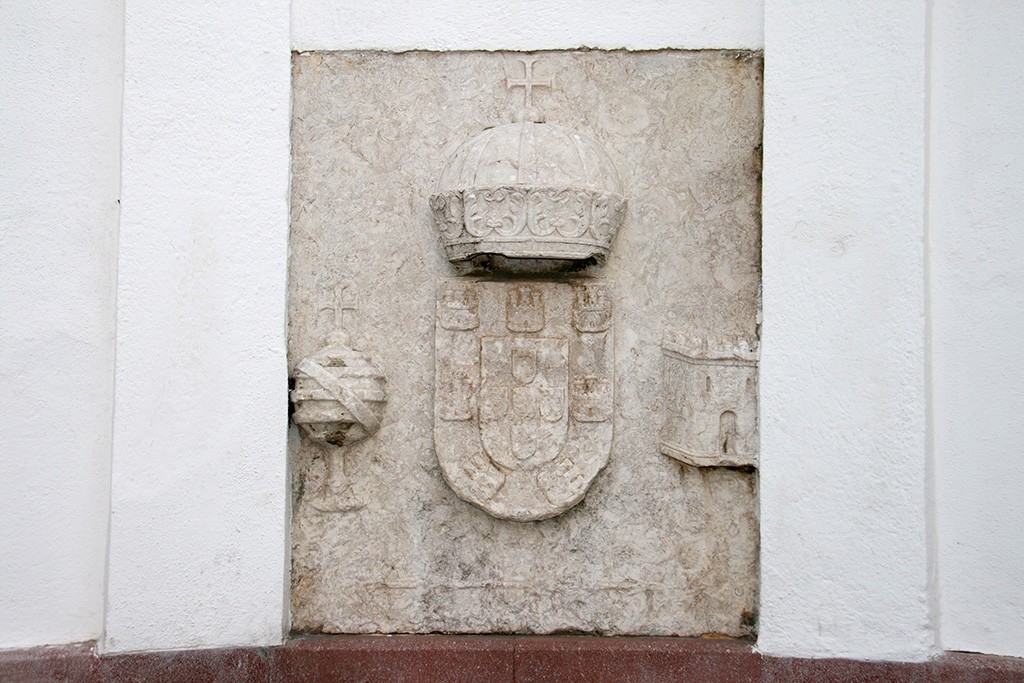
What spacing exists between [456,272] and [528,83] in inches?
29.1

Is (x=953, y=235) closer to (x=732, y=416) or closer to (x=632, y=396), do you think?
(x=732, y=416)

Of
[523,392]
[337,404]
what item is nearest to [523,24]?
[523,392]

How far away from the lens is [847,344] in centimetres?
317

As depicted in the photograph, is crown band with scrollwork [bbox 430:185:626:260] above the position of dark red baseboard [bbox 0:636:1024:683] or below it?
above

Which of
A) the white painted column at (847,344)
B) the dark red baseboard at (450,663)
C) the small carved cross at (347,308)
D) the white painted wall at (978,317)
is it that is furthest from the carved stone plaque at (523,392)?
the white painted wall at (978,317)

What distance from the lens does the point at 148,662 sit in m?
3.17

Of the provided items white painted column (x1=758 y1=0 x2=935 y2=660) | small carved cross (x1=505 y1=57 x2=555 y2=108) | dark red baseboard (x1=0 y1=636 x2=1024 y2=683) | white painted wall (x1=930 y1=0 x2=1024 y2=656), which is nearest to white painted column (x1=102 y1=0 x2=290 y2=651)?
dark red baseboard (x1=0 y1=636 x2=1024 y2=683)

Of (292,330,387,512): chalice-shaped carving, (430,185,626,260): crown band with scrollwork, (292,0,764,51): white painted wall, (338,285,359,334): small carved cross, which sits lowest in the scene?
(292,330,387,512): chalice-shaped carving

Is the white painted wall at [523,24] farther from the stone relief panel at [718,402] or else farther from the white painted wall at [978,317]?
the stone relief panel at [718,402]

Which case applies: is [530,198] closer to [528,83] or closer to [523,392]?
[528,83]

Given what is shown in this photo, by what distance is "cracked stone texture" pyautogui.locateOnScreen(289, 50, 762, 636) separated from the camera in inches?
132

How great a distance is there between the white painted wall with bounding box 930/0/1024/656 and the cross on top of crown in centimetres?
139

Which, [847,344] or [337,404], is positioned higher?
[847,344]

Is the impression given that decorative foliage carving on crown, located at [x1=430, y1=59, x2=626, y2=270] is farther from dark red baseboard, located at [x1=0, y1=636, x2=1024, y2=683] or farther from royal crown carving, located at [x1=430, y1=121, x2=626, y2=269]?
dark red baseboard, located at [x1=0, y1=636, x2=1024, y2=683]
